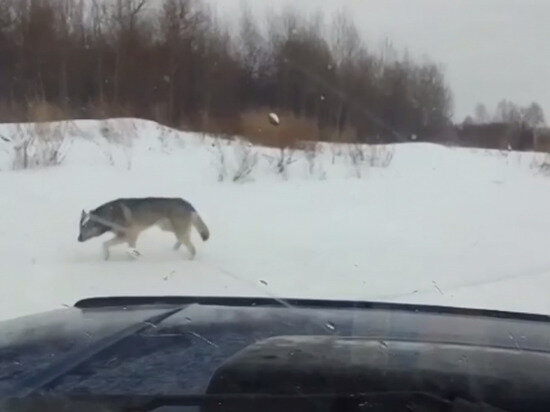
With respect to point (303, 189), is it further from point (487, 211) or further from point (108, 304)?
point (108, 304)

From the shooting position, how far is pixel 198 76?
2352 centimetres

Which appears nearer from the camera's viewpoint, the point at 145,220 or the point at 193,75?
the point at 145,220

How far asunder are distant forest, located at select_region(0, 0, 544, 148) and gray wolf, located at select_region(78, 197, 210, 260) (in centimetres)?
818

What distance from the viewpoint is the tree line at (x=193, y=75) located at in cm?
1989

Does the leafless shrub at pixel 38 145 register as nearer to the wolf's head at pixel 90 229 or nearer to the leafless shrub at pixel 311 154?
the leafless shrub at pixel 311 154

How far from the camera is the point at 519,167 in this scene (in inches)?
943

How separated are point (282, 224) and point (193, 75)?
1229 cm

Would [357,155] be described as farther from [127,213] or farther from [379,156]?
[127,213]

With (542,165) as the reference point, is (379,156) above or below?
above

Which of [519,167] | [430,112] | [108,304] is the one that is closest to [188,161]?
[430,112]

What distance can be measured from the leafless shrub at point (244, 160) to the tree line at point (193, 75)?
20.1 inches

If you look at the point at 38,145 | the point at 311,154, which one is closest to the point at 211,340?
the point at 38,145

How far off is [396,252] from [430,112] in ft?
38.7

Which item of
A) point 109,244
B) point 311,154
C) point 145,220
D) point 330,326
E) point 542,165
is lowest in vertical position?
point 109,244
